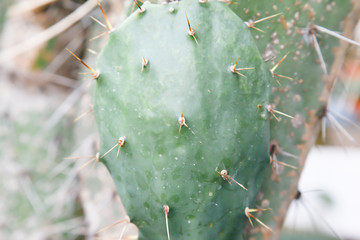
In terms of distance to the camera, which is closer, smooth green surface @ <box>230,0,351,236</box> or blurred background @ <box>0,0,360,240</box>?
smooth green surface @ <box>230,0,351,236</box>

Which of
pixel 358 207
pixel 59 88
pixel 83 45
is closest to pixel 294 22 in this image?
pixel 83 45

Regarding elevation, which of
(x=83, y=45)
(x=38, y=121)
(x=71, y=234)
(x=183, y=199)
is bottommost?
(x=71, y=234)

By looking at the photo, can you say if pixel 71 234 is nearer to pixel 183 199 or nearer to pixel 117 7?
pixel 117 7

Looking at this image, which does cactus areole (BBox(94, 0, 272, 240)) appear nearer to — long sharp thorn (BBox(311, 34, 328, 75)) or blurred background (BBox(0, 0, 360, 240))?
long sharp thorn (BBox(311, 34, 328, 75))

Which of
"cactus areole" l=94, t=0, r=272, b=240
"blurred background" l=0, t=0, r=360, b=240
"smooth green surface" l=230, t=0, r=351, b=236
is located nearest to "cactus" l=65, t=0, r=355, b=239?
"cactus areole" l=94, t=0, r=272, b=240

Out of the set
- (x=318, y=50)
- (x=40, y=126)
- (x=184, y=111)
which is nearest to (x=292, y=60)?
(x=318, y=50)

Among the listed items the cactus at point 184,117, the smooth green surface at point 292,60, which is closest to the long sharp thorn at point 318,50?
the smooth green surface at point 292,60

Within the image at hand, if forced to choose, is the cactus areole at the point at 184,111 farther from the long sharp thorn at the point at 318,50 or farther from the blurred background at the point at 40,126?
the blurred background at the point at 40,126

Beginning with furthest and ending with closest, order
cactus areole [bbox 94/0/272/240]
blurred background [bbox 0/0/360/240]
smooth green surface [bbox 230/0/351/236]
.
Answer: blurred background [bbox 0/0/360/240] → smooth green surface [bbox 230/0/351/236] → cactus areole [bbox 94/0/272/240]

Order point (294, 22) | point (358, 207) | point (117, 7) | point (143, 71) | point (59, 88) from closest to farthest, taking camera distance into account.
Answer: point (143, 71) → point (294, 22) → point (117, 7) → point (59, 88) → point (358, 207)
